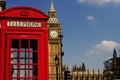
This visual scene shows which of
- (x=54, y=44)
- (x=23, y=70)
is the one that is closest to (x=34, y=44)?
(x=23, y=70)

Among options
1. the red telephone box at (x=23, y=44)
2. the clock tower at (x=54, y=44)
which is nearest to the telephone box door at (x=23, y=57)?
the red telephone box at (x=23, y=44)

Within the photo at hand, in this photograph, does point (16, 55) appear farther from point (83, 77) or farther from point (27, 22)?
point (83, 77)

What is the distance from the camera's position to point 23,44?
11.7 metres

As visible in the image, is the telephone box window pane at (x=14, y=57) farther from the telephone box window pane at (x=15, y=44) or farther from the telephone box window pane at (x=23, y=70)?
the telephone box window pane at (x=23, y=70)

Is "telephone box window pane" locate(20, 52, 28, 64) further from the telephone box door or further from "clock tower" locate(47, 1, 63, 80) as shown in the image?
"clock tower" locate(47, 1, 63, 80)

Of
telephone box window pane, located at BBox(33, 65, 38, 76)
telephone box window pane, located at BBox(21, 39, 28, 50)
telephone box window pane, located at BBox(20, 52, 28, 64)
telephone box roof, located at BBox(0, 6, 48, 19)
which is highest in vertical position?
telephone box roof, located at BBox(0, 6, 48, 19)

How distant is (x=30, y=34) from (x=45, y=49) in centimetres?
73

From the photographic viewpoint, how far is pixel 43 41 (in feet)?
38.7

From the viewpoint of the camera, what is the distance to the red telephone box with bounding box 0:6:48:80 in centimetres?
1130

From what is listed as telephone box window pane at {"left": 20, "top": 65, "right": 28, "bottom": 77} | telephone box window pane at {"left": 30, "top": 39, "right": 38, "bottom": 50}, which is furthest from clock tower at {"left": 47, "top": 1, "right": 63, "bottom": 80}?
telephone box window pane at {"left": 20, "top": 65, "right": 28, "bottom": 77}

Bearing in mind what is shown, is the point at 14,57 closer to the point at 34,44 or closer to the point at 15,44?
the point at 15,44

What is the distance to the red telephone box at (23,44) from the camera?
11.3 meters

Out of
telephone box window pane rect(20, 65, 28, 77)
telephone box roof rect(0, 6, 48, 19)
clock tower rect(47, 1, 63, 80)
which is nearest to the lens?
telephone box window pane rect(20, 65, 28, 77)

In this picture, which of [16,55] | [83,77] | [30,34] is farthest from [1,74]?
[83,77]
